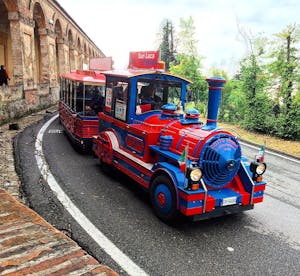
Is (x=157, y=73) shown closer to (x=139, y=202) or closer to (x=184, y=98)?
(x=184, y=98)

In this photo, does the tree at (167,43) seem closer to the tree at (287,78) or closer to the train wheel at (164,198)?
the tree at (287,78)

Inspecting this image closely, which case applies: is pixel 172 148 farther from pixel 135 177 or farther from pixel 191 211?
pixel 191 211

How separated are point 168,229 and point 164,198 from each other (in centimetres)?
48

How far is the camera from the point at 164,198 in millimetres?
4477

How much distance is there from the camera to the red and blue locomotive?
4.24 meters

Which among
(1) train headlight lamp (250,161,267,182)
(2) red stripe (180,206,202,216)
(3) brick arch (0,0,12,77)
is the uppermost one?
(3) brick arch (0,0,12,77)

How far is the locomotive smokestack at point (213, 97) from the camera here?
431 centimetres

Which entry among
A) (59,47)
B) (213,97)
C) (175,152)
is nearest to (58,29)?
(59,47)

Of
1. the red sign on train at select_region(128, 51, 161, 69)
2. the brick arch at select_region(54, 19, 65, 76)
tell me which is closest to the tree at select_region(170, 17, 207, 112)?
the brick arch at select_region(54, 19, 65, 76)

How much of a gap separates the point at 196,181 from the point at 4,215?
2.76 metres

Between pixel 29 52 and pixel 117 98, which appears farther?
pixel 29 52

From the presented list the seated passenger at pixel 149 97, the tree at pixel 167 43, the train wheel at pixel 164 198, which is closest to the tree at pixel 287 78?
the seated passenger at pixel 149 97

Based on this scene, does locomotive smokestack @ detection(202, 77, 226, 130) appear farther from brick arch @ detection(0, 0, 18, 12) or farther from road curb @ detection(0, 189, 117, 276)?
brick arch @ detection(0, 0, 18, 12)

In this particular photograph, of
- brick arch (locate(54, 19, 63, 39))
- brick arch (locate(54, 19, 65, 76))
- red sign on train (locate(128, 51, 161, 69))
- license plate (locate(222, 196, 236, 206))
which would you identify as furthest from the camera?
brick arch (locate(54, 19, 65, 76))
